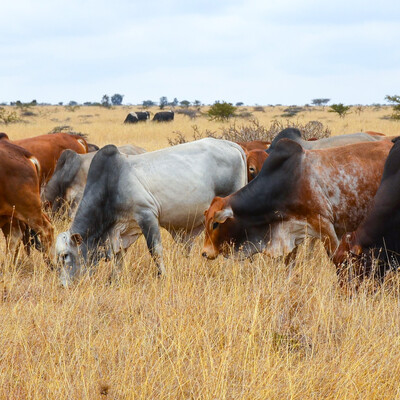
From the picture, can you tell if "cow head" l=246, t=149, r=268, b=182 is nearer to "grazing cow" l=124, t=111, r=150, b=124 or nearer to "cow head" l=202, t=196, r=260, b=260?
"cow head" l=202, t=196, r=260, b=260

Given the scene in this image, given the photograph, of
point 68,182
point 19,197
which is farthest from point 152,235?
point 68,182

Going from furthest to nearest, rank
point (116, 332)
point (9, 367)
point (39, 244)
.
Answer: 1. point (39, 244)
2. point (116, 332)
3. point (9, 367)

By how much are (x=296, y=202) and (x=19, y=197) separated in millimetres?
3132

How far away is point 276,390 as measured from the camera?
11.9 ft

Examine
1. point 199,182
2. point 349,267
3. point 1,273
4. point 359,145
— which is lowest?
point 1,273

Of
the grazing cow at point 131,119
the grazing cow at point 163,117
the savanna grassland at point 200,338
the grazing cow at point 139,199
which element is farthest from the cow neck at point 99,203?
the grazing cow at point 163,117

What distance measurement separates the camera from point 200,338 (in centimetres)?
440

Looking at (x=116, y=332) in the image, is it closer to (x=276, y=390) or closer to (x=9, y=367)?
(x=9, y=367)

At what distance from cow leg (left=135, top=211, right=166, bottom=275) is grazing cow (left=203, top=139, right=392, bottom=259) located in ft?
2.07

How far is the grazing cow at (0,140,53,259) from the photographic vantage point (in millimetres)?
6895

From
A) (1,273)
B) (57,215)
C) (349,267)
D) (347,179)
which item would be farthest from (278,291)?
(57,215)

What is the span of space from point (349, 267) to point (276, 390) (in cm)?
181

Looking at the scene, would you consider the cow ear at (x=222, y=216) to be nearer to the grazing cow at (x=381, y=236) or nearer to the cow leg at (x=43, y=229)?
the grazing cow at (x=381, y=236)

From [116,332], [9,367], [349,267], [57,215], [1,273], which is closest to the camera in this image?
[9,367]
